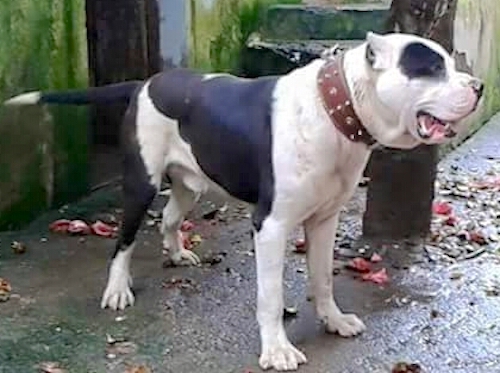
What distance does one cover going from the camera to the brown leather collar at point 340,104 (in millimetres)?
4043

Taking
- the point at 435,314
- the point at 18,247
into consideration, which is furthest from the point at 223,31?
the point at 435,314

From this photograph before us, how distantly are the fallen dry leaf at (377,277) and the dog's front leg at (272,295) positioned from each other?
1123 mm

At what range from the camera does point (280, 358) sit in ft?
13.9

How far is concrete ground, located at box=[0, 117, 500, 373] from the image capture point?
4375 mm

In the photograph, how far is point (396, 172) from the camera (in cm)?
583

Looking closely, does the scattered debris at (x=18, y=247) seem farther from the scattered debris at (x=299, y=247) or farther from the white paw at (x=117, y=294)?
the scattered debris at (x=299, y=247)

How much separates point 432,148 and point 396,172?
22 cm

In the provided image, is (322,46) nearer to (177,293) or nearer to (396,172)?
(396,172)

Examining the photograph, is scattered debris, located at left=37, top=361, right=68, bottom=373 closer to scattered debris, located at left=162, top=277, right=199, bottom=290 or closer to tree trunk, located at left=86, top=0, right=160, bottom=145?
scattered debris, located at left=162, top=277, right=199, bottom=290

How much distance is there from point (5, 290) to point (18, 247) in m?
0.67

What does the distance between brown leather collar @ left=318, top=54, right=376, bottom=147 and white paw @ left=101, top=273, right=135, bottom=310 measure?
1.43m

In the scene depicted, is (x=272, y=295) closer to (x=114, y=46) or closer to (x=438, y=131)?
(x=438, y=131)

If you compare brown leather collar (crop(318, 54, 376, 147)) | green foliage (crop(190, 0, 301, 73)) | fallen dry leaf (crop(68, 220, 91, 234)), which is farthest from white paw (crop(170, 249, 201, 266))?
green foliage (crop(190, 0, 301, 73))

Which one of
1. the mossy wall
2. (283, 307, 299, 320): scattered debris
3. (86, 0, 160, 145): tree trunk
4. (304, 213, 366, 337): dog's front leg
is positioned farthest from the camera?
(86, 0, 160, 145): tree trunk
